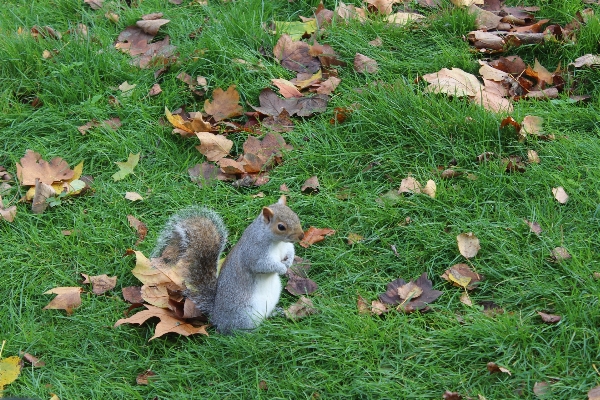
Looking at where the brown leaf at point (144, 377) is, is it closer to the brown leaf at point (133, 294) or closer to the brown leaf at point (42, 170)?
the brown leaf at point (133, 294)

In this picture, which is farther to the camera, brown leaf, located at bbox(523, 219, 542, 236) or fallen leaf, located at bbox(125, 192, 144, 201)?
fallen leaf, located at bbox(125, 192, 144, 201)

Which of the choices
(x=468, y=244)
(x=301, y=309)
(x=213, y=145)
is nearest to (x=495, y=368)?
(x=468, y=244)

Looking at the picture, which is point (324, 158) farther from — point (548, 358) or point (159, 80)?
point (548, 358)

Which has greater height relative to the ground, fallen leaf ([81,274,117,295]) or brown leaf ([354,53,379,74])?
brown leaf ([354,53,379,74])

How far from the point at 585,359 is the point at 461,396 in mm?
372

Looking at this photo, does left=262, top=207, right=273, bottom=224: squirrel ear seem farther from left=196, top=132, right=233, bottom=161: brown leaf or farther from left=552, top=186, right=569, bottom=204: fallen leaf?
left=552, top=186, right=569, bottom=204: fallen leaf

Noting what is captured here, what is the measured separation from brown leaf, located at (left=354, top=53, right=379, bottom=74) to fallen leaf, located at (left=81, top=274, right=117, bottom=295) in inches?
58.0

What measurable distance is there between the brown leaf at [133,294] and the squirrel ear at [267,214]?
0.59 m

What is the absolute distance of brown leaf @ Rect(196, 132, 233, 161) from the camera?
3378 millimetres

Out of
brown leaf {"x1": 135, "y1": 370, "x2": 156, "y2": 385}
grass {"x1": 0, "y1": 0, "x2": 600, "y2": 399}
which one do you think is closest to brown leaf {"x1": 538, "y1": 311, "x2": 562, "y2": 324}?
grass {"x1": 0, "y1": 0, "x2": 600, "y2": 399}

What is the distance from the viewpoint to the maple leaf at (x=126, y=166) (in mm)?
3393

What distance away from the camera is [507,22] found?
3.74m

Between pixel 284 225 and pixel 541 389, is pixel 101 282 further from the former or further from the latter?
pixel 541 389

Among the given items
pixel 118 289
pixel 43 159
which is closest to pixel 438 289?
pixel 118 289
